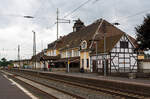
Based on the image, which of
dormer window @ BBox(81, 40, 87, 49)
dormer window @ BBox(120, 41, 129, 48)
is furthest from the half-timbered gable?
dormer window @ BBox(81, 40, 87, 49)

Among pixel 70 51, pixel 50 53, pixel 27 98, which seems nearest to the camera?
pixel 27 98

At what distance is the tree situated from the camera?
103 feet

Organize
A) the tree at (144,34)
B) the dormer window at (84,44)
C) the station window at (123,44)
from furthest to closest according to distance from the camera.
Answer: the dormer window at (84,44)
the station window at (123,44)
the tree at (144,34)

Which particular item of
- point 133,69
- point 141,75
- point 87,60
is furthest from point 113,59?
point 141,75

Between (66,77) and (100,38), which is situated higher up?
(100,38)

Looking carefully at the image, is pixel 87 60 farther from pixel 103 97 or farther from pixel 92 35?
pixel 103 97

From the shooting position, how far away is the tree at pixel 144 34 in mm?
31505

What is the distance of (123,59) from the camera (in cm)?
4269

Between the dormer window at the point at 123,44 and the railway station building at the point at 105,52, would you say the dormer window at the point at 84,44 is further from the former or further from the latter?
the dormer window at the point at 123,44

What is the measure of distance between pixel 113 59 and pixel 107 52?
1565mm

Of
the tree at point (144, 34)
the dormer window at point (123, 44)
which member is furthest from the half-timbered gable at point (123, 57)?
the tree at point (144, 34)

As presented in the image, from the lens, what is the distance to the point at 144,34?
32062 millimetres

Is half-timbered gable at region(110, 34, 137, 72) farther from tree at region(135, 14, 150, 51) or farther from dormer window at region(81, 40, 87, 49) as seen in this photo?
dormer window at region(81, 40, 87, 49)

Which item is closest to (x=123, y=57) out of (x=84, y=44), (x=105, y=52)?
(x=105, y=52)
